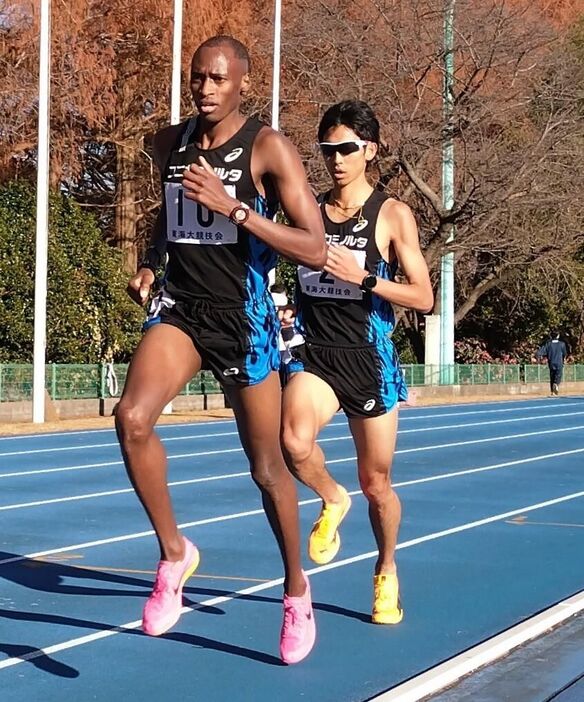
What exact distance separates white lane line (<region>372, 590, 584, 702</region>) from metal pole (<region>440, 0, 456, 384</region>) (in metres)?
28.5

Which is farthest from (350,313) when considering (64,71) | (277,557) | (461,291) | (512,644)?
(461,291)

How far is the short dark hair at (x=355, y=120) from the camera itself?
6.80 m

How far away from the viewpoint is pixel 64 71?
30750 mm

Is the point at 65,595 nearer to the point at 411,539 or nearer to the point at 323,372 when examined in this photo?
the point at 323,372

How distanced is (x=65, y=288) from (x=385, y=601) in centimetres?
2284

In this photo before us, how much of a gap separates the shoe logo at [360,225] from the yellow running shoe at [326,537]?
4.51 ft

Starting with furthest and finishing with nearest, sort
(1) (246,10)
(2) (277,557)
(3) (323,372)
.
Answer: (1) (246,10)
(2) (277,557)
(3) (323,372)

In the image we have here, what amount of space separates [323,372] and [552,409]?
27.8 meters

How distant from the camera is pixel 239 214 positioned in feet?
16.5

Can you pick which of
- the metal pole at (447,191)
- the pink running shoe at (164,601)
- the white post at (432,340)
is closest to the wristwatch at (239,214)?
the pink running shoe at (164,601)

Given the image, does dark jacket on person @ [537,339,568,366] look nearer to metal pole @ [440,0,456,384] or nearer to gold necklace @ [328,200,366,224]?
metal pole @ [440,0,456,384]

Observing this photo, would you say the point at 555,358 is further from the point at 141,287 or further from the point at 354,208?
the point at 141,287

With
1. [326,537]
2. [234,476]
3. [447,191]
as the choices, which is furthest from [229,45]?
[447,191]

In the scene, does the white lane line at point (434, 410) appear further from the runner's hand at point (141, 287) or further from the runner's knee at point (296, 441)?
the runner's hand at point (141, 287)
